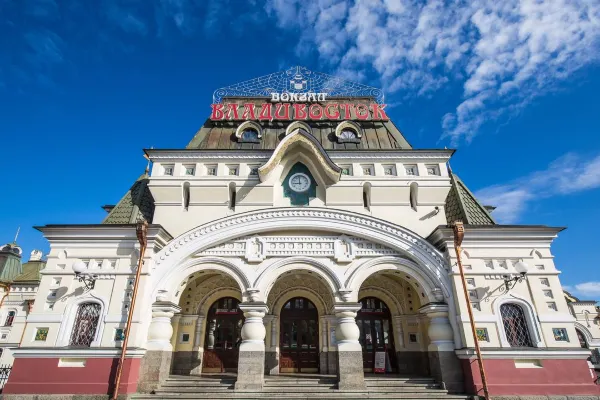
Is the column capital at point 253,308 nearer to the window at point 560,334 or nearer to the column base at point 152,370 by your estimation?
the column base at point 152,370

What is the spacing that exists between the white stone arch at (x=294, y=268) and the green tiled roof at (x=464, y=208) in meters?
5.36

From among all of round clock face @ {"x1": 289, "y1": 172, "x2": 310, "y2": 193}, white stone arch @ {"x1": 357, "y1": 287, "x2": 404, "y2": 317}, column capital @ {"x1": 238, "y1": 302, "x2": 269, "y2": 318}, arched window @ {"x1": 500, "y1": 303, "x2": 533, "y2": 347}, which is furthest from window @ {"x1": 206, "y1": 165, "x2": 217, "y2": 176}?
arched window @ {"x1": 500, "y1": 303, "x2": 533, "y2": 347}

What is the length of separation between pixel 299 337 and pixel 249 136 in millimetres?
9614

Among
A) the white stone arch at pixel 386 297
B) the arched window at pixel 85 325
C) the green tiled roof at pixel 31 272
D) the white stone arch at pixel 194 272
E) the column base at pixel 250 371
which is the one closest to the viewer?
the column base at pixel 250 371

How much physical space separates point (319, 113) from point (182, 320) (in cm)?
1168

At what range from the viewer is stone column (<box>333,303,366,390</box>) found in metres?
10.9

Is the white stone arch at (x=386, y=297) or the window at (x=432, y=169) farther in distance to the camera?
the window at (x=432, y=169)

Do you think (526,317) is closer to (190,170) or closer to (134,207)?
(190,170)

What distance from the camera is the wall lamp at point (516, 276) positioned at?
37.5ft

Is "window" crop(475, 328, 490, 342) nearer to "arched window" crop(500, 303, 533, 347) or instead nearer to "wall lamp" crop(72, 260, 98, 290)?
"arched window" crop(500, 303, 533, 347)

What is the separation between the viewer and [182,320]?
1408cm

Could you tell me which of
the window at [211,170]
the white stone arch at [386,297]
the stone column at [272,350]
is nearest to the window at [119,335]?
the stone column at [272,350]

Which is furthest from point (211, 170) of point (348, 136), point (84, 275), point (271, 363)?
point (271, 363)

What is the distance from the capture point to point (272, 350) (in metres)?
13.9
